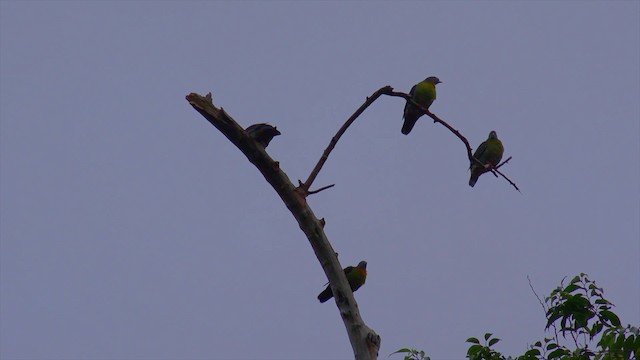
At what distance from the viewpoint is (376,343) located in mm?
3096

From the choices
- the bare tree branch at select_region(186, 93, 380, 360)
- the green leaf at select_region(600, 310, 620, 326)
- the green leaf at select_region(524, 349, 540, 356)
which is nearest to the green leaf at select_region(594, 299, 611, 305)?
Result: the green leaf at select_region(600, 310, 620, 326)

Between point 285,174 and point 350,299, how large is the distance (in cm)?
58

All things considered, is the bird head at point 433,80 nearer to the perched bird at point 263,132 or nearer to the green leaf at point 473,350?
the green leaf at point 473,350

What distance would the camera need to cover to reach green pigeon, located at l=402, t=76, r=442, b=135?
798 centimetres

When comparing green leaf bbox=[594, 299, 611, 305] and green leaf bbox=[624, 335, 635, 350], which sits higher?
green leaf bbox=[594, 299, 611, 305]

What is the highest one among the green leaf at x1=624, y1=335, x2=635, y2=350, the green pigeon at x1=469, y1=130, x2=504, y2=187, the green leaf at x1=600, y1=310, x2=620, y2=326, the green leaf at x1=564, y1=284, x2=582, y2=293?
the green pigeon at x1=469, y1=130, x2=504, y2=187

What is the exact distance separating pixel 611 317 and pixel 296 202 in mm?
2284

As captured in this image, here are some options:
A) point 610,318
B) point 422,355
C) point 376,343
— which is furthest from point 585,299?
point 376,343

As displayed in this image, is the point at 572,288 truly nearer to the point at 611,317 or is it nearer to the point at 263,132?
the point at 611,317

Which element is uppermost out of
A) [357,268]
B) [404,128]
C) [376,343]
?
[404,128]

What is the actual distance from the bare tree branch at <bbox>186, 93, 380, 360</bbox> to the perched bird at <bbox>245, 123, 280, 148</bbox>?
0.71ft

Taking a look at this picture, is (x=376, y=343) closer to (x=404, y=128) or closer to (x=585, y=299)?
(x=585, y=299)

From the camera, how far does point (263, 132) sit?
356 cm

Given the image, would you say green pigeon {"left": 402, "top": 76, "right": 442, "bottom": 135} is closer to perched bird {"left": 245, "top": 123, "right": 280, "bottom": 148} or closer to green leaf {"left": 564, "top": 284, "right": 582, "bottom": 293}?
green leaf {"left": 564, "top": 284, "right": 582, "bottom": 293}
